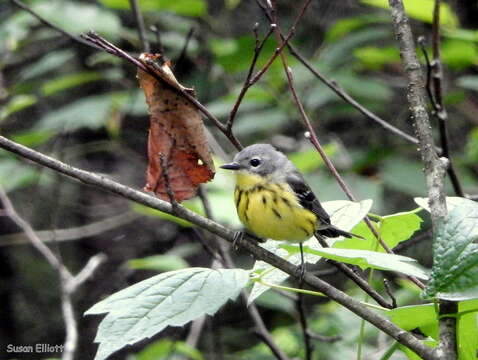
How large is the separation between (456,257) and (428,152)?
1.00 ft

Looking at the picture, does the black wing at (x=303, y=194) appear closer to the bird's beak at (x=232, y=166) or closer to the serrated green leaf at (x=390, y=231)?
the bird's beak at (x=232, y=166)

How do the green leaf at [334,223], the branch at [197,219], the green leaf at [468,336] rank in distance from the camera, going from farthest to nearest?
the green leaf at [334,223] < the green leaf at [468,336] < the branch at [197,219]

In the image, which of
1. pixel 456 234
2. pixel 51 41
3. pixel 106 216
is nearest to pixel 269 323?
pixel 106 216

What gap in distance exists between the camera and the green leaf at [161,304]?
5.11 ft

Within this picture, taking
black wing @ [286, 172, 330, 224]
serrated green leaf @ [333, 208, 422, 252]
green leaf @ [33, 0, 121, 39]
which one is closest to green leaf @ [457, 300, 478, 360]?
serrated green leaf @ [333, 208, 422, 252]

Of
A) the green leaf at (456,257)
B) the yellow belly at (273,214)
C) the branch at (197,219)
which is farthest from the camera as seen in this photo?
the yellow belly at (273,214)

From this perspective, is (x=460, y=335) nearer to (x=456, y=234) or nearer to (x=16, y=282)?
(x=456, y=234)

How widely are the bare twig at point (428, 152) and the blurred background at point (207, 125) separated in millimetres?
1354

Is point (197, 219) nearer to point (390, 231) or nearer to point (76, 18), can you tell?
point (390, 231)

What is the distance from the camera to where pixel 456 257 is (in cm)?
146

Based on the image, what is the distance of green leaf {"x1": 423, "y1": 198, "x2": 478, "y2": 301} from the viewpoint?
1.42 m

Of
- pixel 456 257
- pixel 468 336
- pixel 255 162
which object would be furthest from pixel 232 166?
pixel 456 257

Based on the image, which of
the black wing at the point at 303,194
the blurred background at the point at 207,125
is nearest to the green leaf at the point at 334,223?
the black wing at the point at 303,194

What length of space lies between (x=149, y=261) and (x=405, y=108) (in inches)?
126
